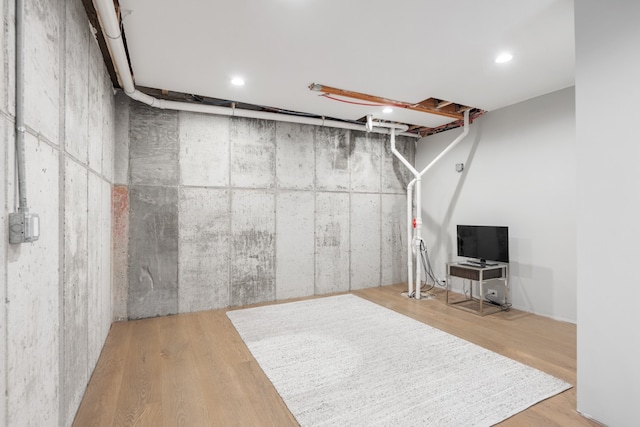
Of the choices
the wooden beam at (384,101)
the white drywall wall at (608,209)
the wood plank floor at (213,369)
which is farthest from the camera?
the wooden beam at (384,101)

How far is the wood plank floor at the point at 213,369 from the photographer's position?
2.10 meters

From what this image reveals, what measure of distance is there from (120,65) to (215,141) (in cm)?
167

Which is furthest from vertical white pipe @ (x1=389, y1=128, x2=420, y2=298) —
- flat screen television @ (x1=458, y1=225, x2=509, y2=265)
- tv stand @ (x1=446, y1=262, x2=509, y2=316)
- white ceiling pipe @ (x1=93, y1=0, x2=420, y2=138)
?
flat screen television @ (x1=458, y1=225, x2=509, y2=265)

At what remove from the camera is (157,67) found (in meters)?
3.24

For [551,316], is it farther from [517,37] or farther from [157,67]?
[157,67]

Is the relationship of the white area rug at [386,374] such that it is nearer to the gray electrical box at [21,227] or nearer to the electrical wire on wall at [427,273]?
the gray electrical box at [21,227]

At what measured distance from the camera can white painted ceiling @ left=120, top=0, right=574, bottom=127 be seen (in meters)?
2.28

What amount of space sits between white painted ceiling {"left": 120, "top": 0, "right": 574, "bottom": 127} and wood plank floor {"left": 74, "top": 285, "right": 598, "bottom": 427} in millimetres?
2896

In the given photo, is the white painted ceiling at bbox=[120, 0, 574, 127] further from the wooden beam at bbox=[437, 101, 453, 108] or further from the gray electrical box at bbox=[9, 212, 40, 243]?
the gray electrical box at bbox=[9, 212, 40, 243]

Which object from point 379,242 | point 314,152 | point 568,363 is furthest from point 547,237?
point 314,152

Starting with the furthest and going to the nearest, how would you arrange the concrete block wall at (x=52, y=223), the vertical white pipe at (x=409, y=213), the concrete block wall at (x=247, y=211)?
1. the vertical white pipe at (x=409, y=213)
2. the concrete block wall at (x=247, y=211)
3. the concrete block wall at (x=52, y=223)

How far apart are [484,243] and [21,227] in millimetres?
4920


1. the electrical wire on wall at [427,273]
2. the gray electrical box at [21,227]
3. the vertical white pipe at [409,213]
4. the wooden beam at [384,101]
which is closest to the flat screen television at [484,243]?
the vertical white pipe at [409,213]

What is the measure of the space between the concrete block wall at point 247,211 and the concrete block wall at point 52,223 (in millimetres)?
1357
